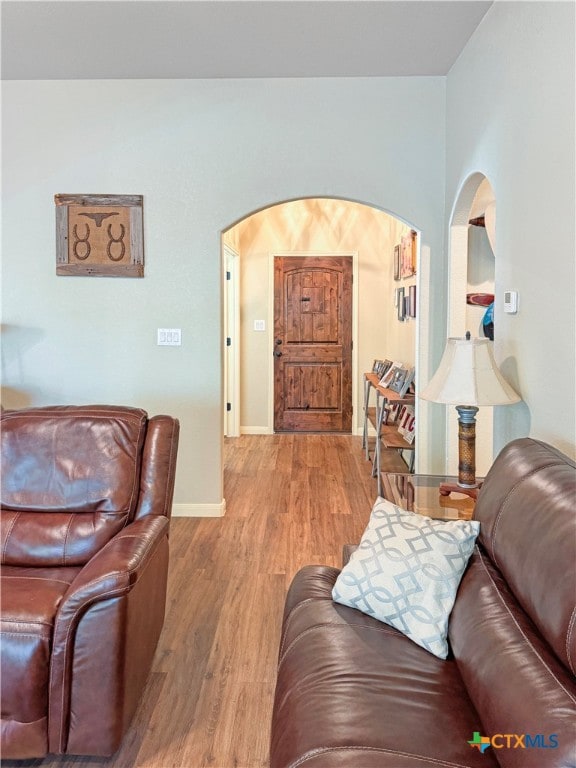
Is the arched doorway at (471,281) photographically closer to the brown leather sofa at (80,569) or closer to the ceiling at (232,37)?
the ceiling at (232,37)

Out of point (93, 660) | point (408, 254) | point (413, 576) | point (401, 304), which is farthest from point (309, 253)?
point (93, 660)

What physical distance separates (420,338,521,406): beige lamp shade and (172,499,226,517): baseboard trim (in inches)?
81.4

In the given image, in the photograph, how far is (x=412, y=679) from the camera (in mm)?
1434

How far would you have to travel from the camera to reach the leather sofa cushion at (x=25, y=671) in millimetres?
1596

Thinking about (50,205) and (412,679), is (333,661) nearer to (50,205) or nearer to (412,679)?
(412,679)

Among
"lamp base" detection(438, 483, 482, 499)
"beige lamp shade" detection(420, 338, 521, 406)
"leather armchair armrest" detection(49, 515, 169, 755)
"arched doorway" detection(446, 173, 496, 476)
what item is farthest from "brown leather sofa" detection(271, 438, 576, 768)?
"arched doorway" detection(446, 173, 496, 476)

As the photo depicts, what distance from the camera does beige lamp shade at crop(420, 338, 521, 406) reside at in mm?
2324

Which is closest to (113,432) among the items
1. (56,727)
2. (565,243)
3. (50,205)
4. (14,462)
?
(14,462)

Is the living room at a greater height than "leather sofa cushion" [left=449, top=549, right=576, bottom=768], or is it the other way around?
the living room

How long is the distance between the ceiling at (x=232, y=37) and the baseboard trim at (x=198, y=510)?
2.82 m

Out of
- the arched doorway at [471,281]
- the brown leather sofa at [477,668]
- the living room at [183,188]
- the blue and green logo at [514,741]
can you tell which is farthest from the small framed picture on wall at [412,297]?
the blue and green logo at [514,741]

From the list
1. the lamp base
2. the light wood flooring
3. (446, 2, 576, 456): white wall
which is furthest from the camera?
the lamp base

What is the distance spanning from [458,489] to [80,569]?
5.10 ft

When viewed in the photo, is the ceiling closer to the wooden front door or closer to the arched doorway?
the arched doorway
